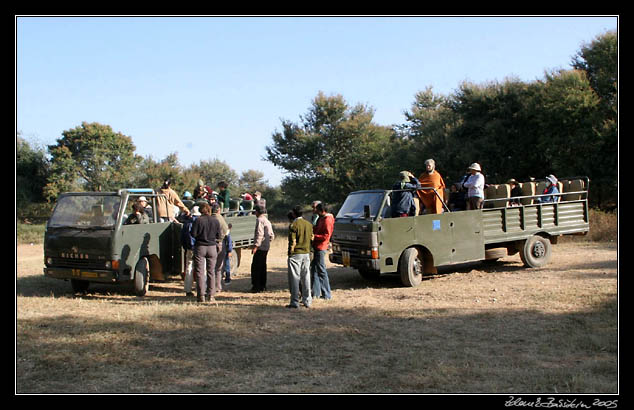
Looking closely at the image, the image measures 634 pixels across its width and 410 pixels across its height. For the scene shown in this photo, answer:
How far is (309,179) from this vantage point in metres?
35.9

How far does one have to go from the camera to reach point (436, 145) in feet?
86.9

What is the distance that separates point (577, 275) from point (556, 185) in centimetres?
303

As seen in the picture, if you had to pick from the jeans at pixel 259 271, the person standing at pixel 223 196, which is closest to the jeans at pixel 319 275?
the jeans at pixel 259 271

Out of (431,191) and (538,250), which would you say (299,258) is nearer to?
(431,191)

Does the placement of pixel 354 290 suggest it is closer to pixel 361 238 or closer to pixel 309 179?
pixel 361 238

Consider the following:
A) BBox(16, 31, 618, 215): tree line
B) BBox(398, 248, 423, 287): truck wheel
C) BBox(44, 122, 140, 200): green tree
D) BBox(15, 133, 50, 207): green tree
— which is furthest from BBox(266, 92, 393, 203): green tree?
BBox(398, 248, 423, 287): truck wheel

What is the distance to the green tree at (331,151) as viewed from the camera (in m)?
35.0

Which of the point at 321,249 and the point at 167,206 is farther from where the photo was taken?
the point at 167,206

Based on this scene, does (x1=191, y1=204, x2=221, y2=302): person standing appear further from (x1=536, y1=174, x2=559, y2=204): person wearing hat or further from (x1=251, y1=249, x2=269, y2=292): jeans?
(x1=536, y1=174, x2=559, y2=204): person wearing hat

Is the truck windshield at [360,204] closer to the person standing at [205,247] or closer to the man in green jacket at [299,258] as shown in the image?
the man in green jacket at [299,258]

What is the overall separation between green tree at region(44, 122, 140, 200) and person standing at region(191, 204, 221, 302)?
29147 millimetres

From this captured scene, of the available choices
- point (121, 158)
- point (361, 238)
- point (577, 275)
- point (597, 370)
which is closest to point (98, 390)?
point (597, 370)

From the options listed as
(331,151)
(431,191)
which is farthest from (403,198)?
(331,151)

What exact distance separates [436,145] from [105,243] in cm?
1996
